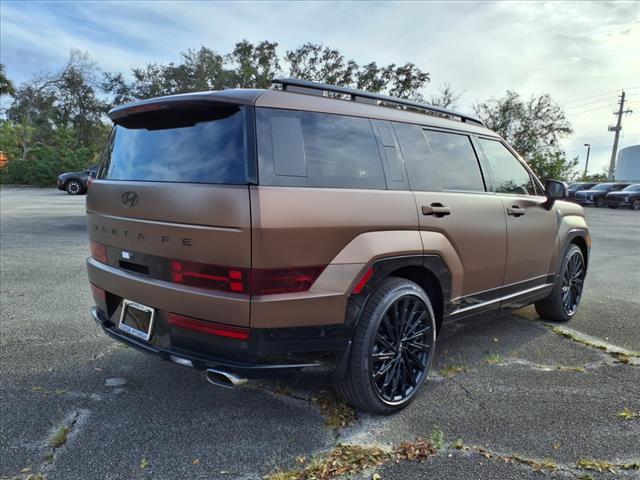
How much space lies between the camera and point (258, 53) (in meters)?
30.6

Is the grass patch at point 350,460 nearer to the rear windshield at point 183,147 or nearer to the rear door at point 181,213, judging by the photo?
the rear door at point 181,213

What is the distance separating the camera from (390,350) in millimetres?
2953

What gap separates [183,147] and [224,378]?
1273 millimetres

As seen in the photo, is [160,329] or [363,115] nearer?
[160,329]

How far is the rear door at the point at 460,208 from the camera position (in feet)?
10.4

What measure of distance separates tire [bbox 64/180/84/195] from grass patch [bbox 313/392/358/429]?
22.8 metres

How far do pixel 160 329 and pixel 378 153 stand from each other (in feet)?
5.46

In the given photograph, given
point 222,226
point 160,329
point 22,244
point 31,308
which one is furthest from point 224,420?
point 22,244

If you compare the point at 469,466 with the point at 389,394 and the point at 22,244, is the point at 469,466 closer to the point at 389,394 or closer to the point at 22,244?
the point at 389,394

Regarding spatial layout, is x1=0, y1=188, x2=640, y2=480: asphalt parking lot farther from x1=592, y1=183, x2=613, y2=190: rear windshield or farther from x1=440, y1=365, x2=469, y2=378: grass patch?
x1=592, y1=183, x2=613, y2=190: rear windshield

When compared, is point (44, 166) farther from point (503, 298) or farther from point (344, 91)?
point (503, 298)

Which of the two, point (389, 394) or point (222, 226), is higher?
point (222, 226)

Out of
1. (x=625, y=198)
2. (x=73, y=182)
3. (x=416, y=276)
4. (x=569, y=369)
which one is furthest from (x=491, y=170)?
(x=625, y=198)

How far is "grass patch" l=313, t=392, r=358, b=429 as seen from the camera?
9.45 feet
